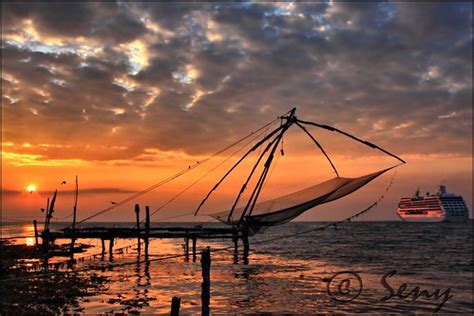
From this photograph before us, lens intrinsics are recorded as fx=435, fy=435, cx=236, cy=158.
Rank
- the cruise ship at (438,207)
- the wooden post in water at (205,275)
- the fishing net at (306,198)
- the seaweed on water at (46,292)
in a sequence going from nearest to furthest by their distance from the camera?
the wooden post in water at (205,275) → the seaweed on water at (46,292) → the fishing net at (306,198) → the cruise ship at (438,207)

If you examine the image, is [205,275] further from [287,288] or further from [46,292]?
[287,288]

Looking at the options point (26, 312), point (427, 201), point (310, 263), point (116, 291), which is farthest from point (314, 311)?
point (427, 201)

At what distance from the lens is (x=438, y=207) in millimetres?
150125

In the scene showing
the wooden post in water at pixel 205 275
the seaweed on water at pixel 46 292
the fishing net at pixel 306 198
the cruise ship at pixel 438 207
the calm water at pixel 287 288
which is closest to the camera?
the wooden post in water at pixel 205 275

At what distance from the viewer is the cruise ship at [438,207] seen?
149000mm

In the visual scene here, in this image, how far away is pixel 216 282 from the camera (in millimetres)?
24188

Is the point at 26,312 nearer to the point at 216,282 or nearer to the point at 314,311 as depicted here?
the point at 314,311

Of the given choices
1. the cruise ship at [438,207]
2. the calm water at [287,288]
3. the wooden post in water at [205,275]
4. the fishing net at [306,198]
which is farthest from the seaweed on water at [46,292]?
the cruise ship at [438,207]

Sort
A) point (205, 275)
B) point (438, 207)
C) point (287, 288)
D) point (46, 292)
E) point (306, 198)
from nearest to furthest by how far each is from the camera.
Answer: point (205, 275)
point (306, 198)
point (46, 292)
point (287, 288)
point (438, 207)

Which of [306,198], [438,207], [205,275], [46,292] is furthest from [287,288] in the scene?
[438,207]

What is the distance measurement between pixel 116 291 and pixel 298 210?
352 inches

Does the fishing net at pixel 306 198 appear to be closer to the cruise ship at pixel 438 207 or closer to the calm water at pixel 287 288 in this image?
the calm water at pixel 287 288

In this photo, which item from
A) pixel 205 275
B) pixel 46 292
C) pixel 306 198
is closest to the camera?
pixel 205 275

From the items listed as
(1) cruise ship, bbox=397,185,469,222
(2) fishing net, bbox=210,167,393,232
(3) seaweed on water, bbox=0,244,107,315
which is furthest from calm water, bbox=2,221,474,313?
(1) cruise ship, bbox=397,185,469,222
